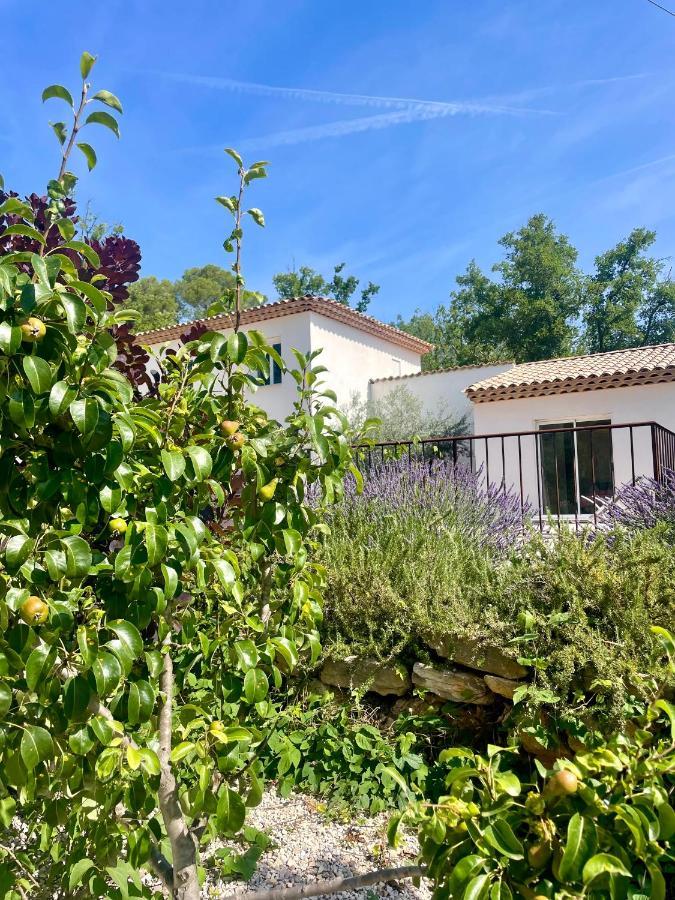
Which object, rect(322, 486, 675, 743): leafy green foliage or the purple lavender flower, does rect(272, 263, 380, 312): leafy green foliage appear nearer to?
the purple lavender flower

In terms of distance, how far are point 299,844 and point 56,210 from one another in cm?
265

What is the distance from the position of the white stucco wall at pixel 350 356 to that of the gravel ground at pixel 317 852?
38.1 ft

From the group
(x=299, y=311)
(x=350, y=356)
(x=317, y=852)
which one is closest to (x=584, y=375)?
(x=350, y=356)

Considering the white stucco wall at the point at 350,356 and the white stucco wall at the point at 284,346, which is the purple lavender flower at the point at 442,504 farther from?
the white stucco wall at the point at 284,346

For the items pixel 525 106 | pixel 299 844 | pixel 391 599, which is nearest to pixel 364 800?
pixel 299 844

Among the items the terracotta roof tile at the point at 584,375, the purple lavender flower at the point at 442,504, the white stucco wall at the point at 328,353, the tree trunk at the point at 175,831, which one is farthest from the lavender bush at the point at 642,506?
the white stucco wall at the point at 328,353

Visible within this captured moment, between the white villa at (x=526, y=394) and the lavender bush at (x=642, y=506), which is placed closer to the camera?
the lavender bush at (x=642, y=506)

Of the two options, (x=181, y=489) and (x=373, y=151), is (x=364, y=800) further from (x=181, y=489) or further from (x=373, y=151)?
(x=373, y=151)

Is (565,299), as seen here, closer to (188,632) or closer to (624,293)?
(624,293)

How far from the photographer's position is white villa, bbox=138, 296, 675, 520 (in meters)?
10.6

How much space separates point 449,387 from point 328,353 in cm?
339

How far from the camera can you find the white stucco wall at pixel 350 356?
47.6 ft

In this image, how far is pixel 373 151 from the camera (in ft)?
34.5

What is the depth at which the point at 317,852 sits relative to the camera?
241 cm
